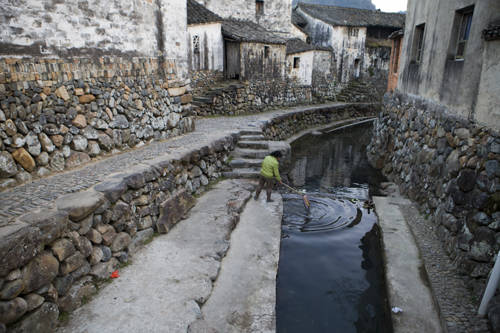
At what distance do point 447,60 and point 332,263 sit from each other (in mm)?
5666

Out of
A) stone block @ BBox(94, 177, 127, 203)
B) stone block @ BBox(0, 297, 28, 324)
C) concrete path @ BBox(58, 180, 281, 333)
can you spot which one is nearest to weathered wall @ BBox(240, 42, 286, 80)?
concrete path @ BBox(58, 180, 281, 333)

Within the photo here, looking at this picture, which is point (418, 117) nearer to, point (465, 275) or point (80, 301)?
point (465, 275)

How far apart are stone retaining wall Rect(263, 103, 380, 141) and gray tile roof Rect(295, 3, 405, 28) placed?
7.62 metres

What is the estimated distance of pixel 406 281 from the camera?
5652mm

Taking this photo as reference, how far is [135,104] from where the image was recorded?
336 inches

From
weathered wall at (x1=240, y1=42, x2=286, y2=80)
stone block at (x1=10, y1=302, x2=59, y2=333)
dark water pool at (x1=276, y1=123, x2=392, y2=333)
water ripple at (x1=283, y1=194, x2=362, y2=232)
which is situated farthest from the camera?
weathered wall at (x1=240, y1=42, x2=286, y2=80)

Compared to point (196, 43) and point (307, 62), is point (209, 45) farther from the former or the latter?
point (307, 62)

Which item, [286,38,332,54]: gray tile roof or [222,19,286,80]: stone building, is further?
[286,38,332,54]: gray tile roof

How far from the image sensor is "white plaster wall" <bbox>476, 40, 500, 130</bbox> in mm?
5836

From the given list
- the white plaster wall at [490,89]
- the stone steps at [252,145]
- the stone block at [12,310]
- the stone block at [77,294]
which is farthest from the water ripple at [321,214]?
the stone block at [12,310]

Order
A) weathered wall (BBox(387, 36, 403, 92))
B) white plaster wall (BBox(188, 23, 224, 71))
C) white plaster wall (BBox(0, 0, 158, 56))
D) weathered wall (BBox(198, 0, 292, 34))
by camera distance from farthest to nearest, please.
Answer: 1. weathered wall (BBox(198, 0, 292, 34))
2. white plaster wall (BBox(188, 23, 224, 71))
3. weathered wall (BBox(387, 36, 403, 92))
4. white plaster wall (BBox(0, 0, 158, 56))

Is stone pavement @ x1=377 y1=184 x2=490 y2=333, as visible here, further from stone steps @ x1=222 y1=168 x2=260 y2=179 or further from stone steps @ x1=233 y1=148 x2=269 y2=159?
stone steps @ x1=233 y1=148 x2=269 y2=159

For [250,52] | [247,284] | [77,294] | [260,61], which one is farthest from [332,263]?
[260,61]

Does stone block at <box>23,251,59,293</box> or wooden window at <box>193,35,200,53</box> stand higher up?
wooden window at <box>193,35,200,53</box>
